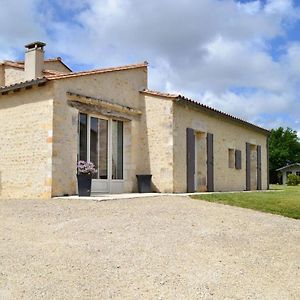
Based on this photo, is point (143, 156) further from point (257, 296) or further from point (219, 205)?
point (257, 296)

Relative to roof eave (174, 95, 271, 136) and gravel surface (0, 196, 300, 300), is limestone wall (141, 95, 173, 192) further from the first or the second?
gravel surface (0, 196, 300, 300)

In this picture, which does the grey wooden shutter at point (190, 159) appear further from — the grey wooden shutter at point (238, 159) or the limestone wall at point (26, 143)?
the limestone wall at point (26, 143)

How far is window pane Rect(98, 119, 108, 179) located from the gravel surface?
388cm

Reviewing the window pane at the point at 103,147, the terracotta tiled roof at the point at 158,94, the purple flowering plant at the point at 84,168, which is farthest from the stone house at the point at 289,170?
the purple flowering plant at the point at 84,168

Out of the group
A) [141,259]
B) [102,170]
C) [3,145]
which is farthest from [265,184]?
[141,259]

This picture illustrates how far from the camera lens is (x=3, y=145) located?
39.5 feet

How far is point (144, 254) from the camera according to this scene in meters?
5.73

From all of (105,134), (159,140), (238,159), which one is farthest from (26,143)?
(238,159)

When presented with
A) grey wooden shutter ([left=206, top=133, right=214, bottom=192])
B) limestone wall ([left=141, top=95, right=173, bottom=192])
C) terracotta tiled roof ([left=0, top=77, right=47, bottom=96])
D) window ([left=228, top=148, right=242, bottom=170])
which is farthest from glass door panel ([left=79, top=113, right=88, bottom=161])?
window ([left=228, top=148, right=242, bottom=170])

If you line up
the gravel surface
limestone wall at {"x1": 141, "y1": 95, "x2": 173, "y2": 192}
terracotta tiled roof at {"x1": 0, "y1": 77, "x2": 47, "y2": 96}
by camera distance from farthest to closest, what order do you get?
limestone wall at {"x1": 141, "y1": 95, "x2": 173, "y2": 192} → terracotta tiled roof at {"x1": 0, "y1": 77, "x2": 47, "y2": 96} → the gravel surface

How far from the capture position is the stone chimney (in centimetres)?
1317

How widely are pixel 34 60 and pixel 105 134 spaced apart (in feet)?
10.4

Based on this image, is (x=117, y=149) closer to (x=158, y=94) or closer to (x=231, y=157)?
(x=158, y=94)

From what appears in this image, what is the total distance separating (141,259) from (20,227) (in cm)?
256
